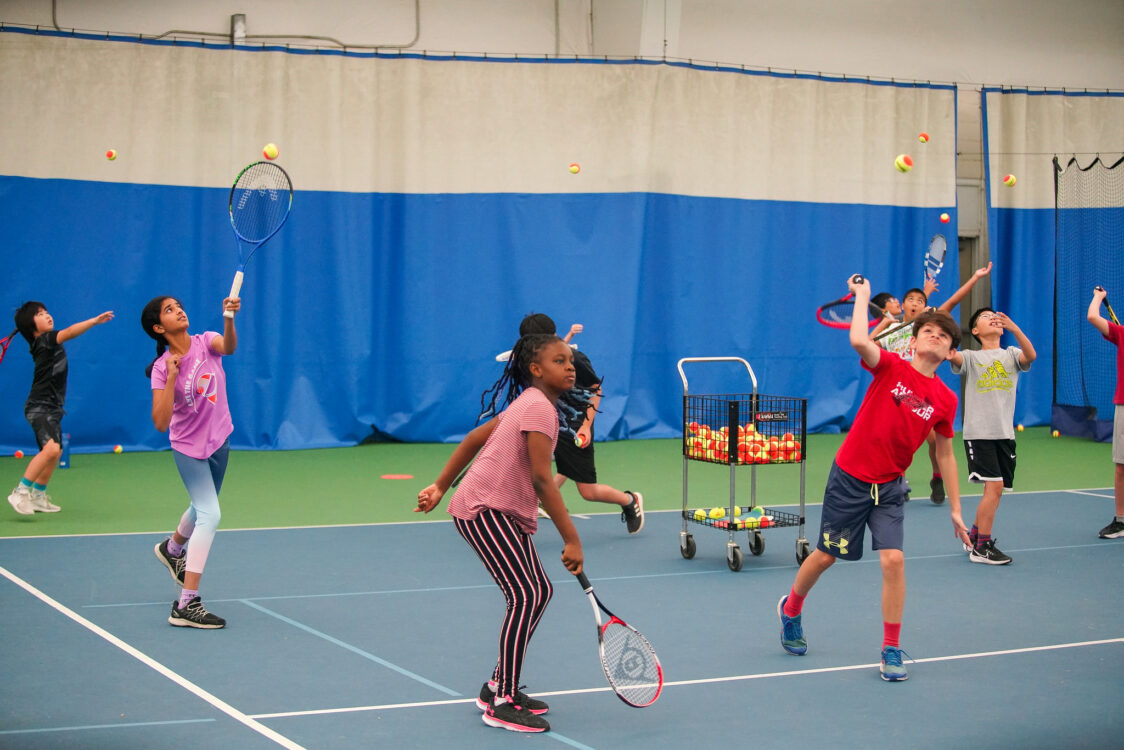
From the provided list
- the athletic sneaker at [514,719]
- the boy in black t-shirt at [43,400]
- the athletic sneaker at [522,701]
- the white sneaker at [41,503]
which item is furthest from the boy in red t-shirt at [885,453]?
the white sneaker at [41,503]

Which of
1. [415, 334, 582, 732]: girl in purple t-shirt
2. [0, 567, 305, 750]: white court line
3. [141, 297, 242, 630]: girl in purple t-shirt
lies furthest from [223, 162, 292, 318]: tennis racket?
[415, 334, 582, 732]: girl in purple t-shirt

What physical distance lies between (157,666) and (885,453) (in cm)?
316

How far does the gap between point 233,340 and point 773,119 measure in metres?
10.0

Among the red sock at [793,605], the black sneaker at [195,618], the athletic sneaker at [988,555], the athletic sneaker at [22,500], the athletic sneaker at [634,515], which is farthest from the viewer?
the athletic sneaker at [22,500]

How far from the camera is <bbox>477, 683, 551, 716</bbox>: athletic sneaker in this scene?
4.43m

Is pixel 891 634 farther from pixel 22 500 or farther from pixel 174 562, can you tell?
pixel 22 500

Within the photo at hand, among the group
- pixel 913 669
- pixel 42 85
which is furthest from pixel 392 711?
pixel 42 85

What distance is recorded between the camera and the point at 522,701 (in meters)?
4.43

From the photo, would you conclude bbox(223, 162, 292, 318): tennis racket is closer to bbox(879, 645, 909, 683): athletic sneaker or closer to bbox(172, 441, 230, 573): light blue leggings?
bbox(172, 441, 230, 573): light blue leggings

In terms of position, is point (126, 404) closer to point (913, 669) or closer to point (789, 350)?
point (789, 350)

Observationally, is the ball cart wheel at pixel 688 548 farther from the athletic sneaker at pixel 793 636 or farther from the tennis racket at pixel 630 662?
the tennis racket at pixel 630 662

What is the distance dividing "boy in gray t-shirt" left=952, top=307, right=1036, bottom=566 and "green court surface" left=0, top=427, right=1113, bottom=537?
226 cm

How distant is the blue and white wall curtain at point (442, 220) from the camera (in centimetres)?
1260

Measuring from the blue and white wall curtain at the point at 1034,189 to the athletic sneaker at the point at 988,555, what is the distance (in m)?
8.74
